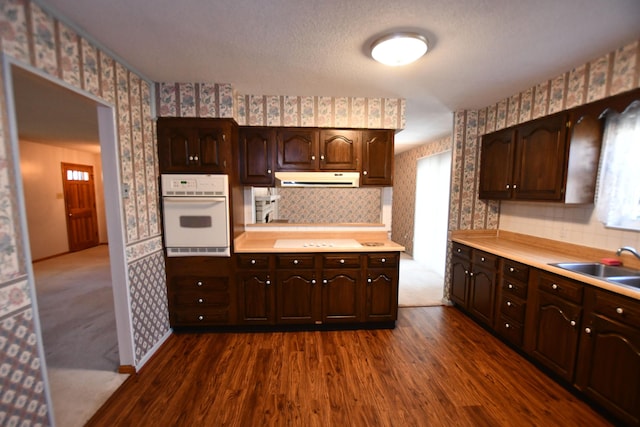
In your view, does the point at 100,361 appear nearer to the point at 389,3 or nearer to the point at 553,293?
the point at 389,3

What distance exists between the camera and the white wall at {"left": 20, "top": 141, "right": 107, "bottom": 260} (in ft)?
16.1

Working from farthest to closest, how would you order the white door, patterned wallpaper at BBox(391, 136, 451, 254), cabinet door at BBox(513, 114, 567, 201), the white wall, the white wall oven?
patterned wallpaper at BBox(391, 136, 451, 254) < the white wall < the white door < the white wall oven < cabinet door at BBox(513, 114, 567, 201)

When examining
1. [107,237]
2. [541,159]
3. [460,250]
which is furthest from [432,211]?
[107,237]

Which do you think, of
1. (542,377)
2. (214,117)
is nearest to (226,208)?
(214,117)


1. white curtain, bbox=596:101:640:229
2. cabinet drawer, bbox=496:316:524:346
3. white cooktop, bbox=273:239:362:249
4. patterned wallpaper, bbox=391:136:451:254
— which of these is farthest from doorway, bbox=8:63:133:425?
patterned wallpaper, bbox=391:136:451:254

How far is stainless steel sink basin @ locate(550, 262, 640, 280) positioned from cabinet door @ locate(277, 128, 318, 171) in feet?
7.68

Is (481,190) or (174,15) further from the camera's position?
(481,190)

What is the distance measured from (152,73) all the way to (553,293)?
371cm

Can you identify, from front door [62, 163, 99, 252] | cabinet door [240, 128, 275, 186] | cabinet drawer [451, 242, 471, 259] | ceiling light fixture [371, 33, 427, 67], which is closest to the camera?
ceiling light fixture [371, 33, 427, 67]

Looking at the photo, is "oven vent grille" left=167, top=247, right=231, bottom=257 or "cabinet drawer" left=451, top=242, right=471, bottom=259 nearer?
"oven vent grille" left=167, top=247, right=231, bottom=257

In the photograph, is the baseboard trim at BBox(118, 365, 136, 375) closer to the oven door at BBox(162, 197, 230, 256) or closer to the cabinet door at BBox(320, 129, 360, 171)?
the oven door at BBox(162, 197, 230, 256)

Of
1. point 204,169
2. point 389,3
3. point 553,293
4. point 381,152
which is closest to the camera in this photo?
point 389,3

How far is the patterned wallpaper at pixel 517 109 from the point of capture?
1791mm

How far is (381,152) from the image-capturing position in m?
2.80
